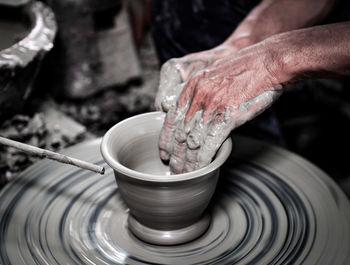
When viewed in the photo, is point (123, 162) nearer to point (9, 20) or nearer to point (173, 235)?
point (173, 235)

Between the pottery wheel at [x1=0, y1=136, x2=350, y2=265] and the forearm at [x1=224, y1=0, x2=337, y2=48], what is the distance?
0.49 metres

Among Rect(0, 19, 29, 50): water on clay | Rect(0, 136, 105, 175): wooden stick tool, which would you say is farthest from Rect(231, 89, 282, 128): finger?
Rect(0, 19, 29, 50): water on clay

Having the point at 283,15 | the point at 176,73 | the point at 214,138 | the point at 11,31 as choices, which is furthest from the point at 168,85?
the point at 11,31

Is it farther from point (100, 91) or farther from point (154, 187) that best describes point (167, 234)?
point (100, 91)

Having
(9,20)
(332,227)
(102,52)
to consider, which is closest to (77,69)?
(102,52)

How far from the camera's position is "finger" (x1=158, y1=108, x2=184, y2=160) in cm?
131

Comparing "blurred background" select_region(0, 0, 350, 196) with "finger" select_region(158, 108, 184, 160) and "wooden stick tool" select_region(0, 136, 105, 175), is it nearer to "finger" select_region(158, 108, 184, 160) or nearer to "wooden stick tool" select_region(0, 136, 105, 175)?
"wooden stick tool" select_region(0, 136, 105, 175)

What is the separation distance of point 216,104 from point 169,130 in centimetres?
16

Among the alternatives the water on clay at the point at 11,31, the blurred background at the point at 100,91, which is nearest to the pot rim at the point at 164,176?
the blurred background at the point at 100,91

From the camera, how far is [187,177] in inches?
42.8

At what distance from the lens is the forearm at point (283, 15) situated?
1729 mm

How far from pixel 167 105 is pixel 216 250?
18.3 inches

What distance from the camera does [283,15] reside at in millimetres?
1786

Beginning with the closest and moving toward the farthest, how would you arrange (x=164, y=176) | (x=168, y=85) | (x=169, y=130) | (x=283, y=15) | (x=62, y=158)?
(x=164, y=176) < (x=62, y=158) < (x=169, y=130) < (x=168, y=85) < (x=283, y=15)
